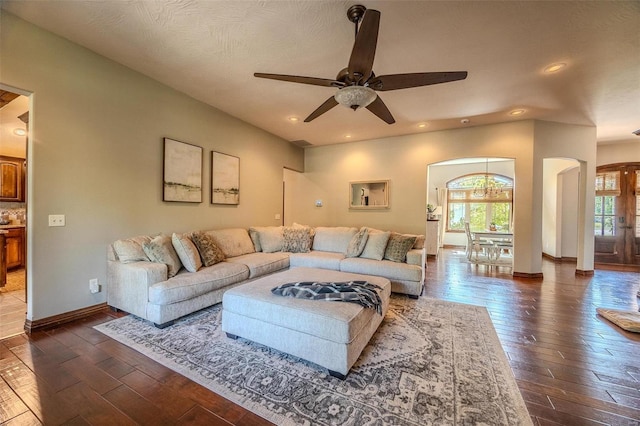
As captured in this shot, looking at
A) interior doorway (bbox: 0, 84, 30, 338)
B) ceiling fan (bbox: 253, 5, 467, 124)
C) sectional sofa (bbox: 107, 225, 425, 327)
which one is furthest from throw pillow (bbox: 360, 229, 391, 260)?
interior doorway (bbox: 0, 84, 30, 338)

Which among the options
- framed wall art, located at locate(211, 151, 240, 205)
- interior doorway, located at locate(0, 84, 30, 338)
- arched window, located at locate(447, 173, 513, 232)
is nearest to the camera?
interior doorway, located at locate(0, 84, 30, 338)

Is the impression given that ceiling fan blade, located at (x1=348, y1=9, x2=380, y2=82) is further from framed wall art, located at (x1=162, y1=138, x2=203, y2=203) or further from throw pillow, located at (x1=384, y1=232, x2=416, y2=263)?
framed wall art, located at (x1=162, y1=138, x2=203, y2=203)

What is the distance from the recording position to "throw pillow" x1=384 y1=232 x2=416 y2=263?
12.4 ft

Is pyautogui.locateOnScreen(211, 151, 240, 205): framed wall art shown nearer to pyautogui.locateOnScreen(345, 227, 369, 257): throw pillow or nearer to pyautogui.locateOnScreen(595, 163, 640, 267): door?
pyautogui.locateOnScreen(345, 227, 369, 257): throw pillow

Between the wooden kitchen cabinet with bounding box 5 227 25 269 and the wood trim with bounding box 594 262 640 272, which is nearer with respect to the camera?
the wooden kitchen cabinet with bounding box 5 227 25 269

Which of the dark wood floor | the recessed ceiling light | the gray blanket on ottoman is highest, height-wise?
the recessed ceiling light

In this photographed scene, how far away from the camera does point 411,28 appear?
2.27m

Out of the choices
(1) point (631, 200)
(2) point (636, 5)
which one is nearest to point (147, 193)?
(2) point (636, 5)

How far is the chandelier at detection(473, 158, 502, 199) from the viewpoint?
8309 mm

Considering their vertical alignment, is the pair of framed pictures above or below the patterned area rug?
above

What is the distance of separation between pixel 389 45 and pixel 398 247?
264 cm

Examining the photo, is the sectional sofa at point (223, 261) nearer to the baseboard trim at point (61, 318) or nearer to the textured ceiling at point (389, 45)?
the baseboard trim at point (61, 318)

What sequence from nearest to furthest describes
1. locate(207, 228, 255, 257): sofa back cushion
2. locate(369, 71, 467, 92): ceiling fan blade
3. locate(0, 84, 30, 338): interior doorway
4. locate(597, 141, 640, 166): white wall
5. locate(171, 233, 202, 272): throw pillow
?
locate(369, 71, 467, 92): ceiling fan blade → locate(171, 233, 202, 272): throw pillow → locate(0, 84, 30, 338): interior doorway → locate(207, 228, 255, 257): sofa back cushion → locate(597, 141, 640, 166): white wall

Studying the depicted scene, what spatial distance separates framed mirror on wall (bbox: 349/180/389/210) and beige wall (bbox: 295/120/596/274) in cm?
12
